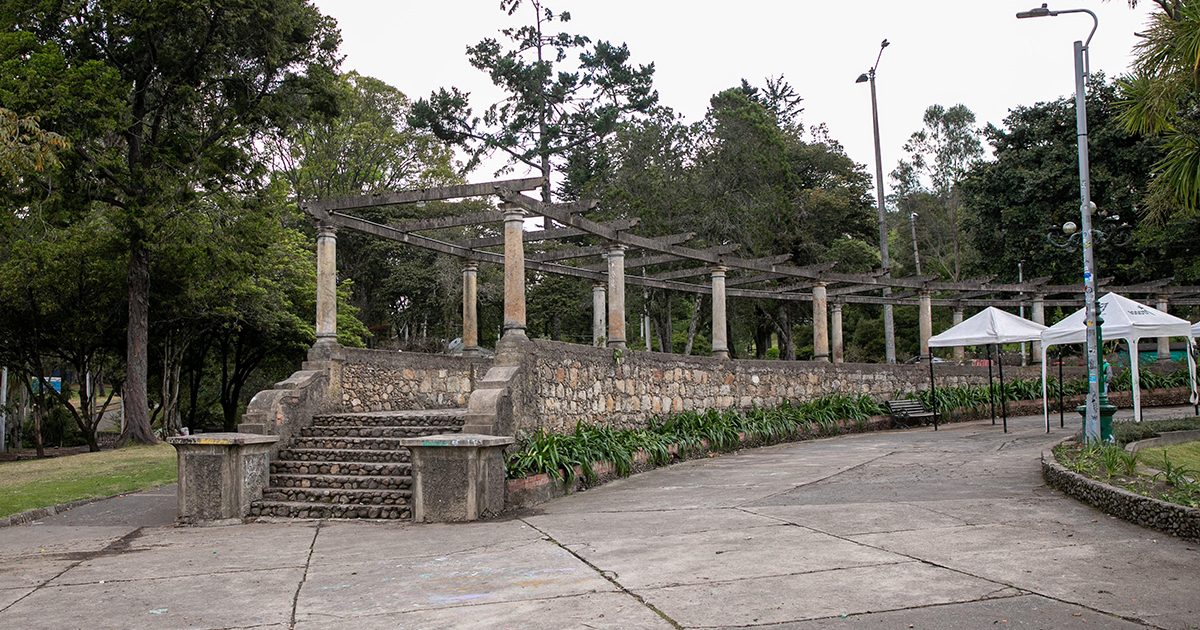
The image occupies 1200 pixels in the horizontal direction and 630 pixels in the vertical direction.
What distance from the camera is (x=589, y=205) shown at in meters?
11.2

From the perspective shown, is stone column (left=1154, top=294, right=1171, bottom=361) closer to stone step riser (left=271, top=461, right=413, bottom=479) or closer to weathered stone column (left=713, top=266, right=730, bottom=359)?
weathered stone column (left=713, top=266, right=730, bottom=359)

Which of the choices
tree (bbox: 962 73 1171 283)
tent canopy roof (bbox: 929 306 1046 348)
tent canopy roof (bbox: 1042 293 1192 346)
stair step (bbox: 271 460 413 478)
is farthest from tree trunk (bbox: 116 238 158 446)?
tree (bbox: 962 73 1171 283)

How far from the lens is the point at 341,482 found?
9.56 m

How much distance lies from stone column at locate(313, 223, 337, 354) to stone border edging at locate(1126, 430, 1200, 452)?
11515mm

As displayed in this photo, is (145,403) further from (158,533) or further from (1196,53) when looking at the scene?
(1196,53)

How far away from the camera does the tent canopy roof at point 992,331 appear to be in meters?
16.2

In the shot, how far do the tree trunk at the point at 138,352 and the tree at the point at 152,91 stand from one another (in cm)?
2

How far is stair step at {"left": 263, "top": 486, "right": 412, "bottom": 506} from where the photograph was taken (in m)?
9.02

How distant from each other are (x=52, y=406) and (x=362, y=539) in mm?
26239

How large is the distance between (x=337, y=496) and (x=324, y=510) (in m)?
0.25

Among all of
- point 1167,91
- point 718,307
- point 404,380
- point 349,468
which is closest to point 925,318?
point 718,307

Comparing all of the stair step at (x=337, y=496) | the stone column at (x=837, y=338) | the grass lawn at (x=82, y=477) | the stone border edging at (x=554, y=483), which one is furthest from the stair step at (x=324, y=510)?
the stone column at (x=837, y=338)

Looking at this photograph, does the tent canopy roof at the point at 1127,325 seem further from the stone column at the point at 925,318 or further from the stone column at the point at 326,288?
the stone column at the point at 326,288

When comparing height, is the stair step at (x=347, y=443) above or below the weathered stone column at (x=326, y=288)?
below
